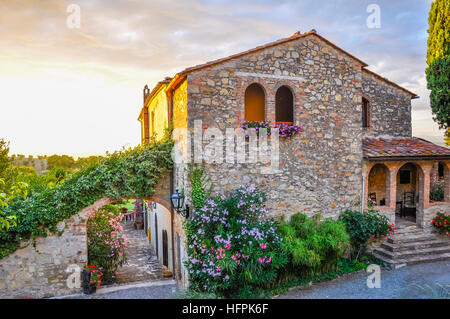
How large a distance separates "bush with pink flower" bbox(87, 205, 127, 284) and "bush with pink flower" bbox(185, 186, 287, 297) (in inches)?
162

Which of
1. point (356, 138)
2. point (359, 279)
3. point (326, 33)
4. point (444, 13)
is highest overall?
point (444, 13)

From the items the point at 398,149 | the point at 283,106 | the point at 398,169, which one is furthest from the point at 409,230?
the point at 283,106

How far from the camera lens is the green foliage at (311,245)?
7602mm

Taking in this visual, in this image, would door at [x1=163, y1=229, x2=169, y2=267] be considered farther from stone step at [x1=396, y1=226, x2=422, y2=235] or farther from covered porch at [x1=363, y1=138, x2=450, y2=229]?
stone step at [x1=396, y1=226, x2=422, y2=235]

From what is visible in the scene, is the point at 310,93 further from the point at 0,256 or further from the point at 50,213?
the point at 0,256

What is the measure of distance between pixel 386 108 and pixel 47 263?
13.2 metres

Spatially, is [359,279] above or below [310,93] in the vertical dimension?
below

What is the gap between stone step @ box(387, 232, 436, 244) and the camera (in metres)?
9.45

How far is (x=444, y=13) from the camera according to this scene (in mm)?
11656

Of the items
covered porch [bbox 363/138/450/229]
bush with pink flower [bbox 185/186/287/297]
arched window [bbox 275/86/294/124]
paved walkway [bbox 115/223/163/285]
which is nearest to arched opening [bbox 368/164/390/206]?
covered porch [bbox 363/138/450/229]

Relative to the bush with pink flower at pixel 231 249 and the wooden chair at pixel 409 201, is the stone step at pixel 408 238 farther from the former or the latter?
the bush with pink flower at pixel 231 249
